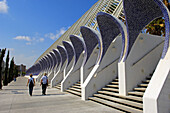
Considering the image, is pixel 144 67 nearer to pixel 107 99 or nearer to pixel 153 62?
pixel 153 62

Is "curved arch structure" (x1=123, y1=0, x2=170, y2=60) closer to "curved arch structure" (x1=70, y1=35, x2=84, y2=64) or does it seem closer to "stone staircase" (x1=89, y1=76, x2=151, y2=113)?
"stone staircase" (x1=89, y1=76, x2=151, y2=113)

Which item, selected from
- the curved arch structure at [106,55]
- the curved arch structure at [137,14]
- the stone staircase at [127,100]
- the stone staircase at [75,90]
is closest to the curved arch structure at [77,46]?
the stone staircase at [75,90]

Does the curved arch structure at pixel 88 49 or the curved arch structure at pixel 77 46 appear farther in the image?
the curved arch structure at pixel 77 46

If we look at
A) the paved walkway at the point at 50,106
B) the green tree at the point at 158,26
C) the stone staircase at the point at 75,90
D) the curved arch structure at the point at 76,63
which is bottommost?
the paved walkway at the point at 50,106

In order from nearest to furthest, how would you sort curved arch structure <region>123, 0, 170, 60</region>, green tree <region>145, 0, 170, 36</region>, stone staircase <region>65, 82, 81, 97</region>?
curved arch structure <region>123, 0, 170, 60</region> → stone staircase <region>65, 82, 81, 97</region> → green tree <region>145, 0, 170, 36</region>

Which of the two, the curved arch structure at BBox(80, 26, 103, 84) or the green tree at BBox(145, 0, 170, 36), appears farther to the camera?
the green tree at BBox(145, 0, 170, 36)

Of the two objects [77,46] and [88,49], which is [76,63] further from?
[88,49]

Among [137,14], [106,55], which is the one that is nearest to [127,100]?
[106,55]

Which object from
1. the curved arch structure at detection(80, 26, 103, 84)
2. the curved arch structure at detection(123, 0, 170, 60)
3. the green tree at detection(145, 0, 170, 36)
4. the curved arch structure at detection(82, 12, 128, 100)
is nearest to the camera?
the curved arch structure at detection(123, 0, 170, 60)

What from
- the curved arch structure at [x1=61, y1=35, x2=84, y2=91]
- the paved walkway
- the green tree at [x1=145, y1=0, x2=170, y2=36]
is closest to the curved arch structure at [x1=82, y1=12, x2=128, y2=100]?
the paved walkway

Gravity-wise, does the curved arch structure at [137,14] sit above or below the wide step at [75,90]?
above

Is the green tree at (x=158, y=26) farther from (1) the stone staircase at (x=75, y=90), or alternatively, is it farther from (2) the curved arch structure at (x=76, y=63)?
(1) the stone staircase at (x=75, y=90)

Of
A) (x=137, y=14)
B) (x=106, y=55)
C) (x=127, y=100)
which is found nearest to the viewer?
(x=127, y=100)

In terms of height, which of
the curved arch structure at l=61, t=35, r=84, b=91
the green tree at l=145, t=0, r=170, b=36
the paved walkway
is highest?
the green tree at l=145, t=0, r=170, b=36
